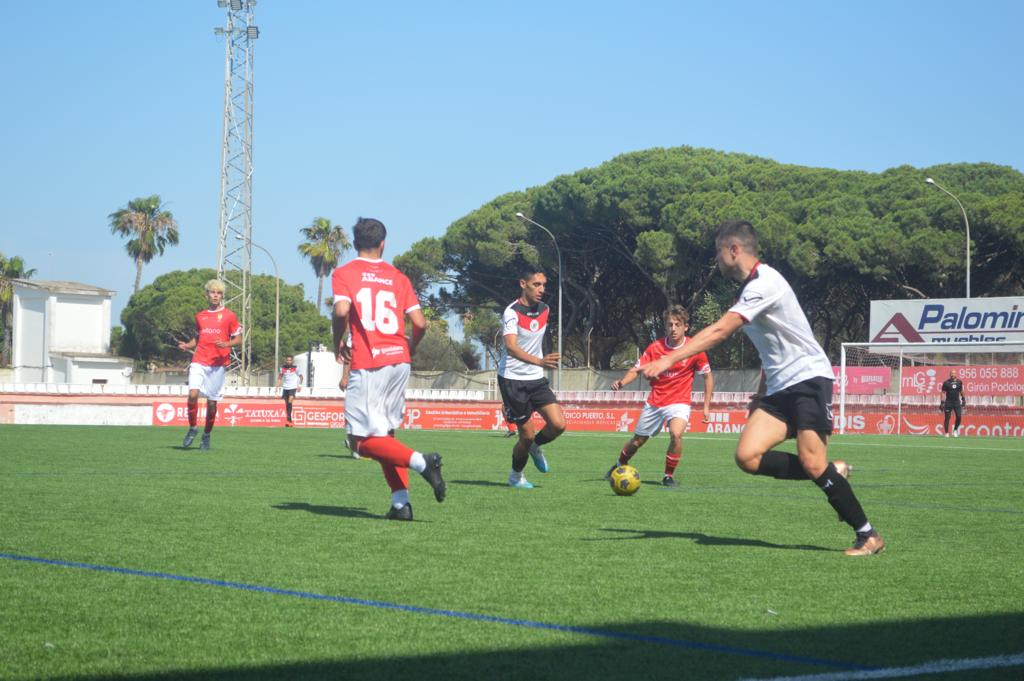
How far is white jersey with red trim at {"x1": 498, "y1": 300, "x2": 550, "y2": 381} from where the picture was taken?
12.4 m

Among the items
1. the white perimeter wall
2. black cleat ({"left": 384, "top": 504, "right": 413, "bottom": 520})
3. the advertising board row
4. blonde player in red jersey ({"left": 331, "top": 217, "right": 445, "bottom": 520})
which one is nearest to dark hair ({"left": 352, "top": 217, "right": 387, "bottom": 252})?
blonde player in red jersey ({"left": 331, "top": 217, "right": 445, "bottom": 520})

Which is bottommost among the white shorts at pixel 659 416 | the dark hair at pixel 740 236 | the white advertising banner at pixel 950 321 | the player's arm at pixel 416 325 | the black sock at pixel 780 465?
the black sock at pixel 780 465

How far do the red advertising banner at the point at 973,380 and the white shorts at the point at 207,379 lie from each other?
2852cm

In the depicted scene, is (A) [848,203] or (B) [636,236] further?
(B) [636,236]

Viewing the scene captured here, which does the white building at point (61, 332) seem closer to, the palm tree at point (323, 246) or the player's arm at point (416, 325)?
the palm tree at point (323, 246)

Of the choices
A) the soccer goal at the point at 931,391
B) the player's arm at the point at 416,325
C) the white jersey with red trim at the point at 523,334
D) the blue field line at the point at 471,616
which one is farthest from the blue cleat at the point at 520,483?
the soccer goal at the point at 931,391

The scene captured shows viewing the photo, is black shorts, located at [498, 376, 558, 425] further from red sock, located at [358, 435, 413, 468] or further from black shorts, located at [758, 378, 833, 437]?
black shorts, located at [758, 378, 833, 437]

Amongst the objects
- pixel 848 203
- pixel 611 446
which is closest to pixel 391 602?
pixel 611 446

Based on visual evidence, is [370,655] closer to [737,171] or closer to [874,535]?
[874,535]

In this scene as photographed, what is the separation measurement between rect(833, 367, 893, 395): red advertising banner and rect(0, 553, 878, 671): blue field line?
38.4m

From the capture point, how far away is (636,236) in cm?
6400

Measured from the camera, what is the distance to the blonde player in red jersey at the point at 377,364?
8.74 metres

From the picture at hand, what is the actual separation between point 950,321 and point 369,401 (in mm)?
37815

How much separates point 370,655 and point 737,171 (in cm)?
6161
